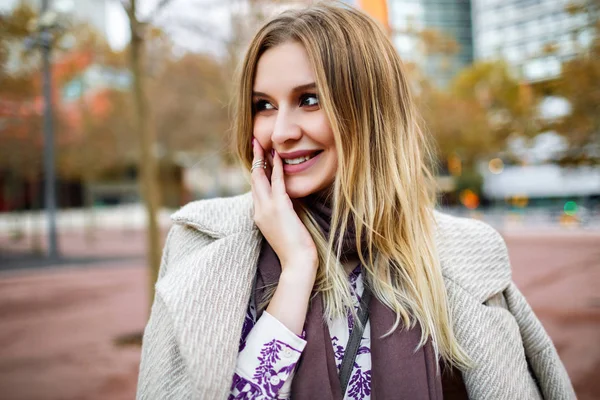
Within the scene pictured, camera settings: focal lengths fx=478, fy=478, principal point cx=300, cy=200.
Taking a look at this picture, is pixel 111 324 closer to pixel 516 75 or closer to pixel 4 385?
pixel 4 385

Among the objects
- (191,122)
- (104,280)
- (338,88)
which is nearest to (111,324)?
(104,280)

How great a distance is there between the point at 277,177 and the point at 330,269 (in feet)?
1.14

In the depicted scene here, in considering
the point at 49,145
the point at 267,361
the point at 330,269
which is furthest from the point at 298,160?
the point at 49,145

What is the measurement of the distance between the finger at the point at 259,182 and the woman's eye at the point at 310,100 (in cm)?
22

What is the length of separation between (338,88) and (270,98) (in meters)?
0.23

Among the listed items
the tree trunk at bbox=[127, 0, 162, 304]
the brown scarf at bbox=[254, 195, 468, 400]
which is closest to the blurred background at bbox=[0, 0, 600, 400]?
the tree trunk at bbox=[127, 0, 162, 304]

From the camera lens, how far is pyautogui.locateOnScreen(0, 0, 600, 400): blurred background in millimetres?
5551

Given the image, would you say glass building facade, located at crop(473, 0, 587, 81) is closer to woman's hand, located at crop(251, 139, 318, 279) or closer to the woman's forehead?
the woman's forehead

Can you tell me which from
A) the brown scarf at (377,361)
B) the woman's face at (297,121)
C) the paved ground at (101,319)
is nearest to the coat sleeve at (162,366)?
the brown scarf at (377,361)

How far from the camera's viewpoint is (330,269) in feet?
5.12

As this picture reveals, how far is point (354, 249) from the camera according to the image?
1.64m

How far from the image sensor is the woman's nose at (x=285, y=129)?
4.97 ft

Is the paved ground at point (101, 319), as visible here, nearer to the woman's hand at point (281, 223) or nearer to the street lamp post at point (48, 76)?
the street lamp post at point (48, 76)

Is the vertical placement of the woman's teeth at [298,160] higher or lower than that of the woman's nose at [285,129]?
lower
